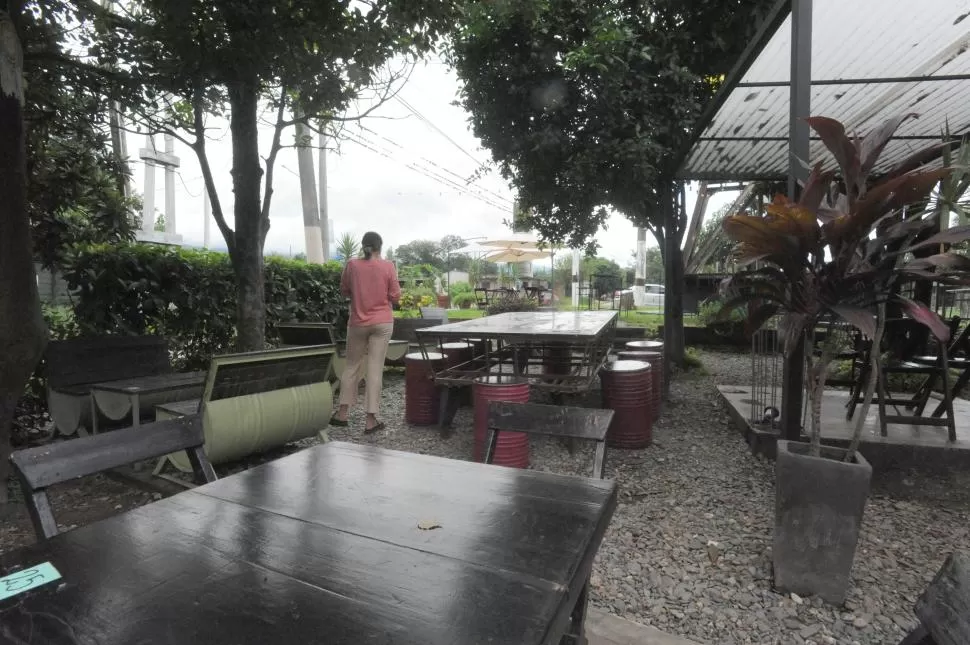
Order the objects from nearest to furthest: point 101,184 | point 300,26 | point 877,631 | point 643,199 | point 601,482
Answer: point 601,482 < point 877,631 < point 300,26 < point 101,184 < point 643,199

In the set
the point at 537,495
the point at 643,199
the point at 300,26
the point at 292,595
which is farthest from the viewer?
the point at 643,199

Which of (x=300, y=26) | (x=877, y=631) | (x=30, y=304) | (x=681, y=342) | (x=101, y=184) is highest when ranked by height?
(x=300, y=26)

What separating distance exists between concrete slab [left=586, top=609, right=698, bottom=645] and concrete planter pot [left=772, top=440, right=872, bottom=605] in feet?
2.09

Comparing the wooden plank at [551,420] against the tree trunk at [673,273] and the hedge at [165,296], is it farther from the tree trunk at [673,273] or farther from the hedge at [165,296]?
the tree trunk at [673,273]

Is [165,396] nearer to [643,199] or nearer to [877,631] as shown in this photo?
[877,631]

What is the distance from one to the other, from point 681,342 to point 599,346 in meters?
2.67

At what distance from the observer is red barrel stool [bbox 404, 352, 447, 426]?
15.9 ft

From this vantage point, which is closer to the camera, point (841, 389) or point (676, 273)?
point (841, 389)

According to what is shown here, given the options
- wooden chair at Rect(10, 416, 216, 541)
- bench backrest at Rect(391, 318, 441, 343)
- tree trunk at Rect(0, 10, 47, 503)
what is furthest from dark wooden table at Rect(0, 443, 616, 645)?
bench backrest at Rect(391, 318, 441, 343)

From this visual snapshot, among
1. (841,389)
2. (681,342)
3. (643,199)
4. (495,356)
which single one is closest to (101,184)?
(495,356)

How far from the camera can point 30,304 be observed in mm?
2912

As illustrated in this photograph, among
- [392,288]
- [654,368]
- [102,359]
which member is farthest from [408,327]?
[102,359]

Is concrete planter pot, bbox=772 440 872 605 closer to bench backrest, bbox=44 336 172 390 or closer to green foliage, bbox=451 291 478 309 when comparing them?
bench backrest, bbox=44 336 172 390

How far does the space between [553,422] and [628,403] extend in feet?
7.51
